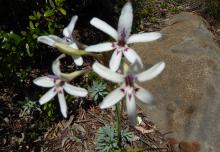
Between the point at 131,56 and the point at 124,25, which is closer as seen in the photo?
the point at 131,56

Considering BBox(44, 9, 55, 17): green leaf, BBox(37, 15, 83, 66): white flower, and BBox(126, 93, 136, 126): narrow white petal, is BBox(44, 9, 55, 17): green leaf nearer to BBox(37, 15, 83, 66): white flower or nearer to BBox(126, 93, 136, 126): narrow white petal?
BBox(37, 15, 83, 66): white flower

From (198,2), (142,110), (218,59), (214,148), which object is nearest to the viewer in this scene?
(214,148)

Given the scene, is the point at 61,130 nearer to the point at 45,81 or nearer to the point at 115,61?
the point at 45,81

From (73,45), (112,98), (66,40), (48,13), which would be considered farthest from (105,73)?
(48,13)

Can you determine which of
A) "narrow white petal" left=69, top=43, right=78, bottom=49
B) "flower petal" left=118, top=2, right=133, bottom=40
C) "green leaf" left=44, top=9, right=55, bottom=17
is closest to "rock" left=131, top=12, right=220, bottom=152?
"green leaf" left=44, top=9, right=55, bottom=17

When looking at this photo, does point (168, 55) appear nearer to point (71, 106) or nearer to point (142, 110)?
point (142, 110)

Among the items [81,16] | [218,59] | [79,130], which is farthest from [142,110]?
[81,16]
